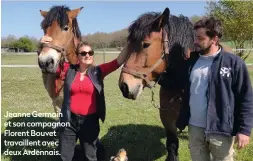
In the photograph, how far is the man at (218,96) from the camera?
2.61 metres

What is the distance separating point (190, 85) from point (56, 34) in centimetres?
232

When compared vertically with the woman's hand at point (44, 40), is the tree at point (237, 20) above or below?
above

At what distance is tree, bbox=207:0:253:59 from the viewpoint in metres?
23.0

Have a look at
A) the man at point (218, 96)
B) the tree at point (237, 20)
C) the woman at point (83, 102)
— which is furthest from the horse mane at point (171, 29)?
the tree at point (237, 20)

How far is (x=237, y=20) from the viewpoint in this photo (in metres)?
23.5

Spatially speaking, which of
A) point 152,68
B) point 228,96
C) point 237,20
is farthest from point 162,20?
point 237,20

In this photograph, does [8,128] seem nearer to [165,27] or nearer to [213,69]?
[165,27]

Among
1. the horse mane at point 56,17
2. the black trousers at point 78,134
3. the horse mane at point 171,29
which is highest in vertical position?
the horse mane at point 56,17

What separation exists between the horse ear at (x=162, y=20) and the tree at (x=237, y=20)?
20795mm

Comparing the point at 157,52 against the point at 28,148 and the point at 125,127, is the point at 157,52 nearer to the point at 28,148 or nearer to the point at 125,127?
the point at 28,148

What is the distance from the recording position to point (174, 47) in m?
3.42

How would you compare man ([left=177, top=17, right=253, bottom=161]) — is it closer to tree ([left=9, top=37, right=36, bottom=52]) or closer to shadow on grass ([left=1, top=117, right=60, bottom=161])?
shadow on grass ([left=1, top=117, right=60, bottom=161])

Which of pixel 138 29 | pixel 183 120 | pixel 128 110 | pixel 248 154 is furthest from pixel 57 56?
pixel 128 110

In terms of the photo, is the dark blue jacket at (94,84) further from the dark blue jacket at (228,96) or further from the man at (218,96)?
the dark blue jacket at (228,96)
